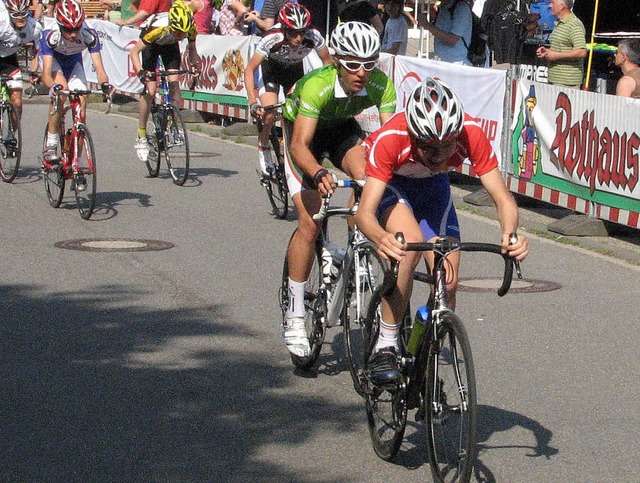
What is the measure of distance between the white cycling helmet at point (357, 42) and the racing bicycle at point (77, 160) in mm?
5704

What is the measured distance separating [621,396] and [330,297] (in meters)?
1.66

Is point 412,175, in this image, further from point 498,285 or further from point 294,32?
point 294,32

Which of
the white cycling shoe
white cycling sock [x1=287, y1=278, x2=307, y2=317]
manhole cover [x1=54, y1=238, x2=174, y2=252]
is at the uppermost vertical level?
white cycling sock [x1=287, y1=278, x2=307, y2=317]

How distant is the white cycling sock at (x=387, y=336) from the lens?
19.0 feet

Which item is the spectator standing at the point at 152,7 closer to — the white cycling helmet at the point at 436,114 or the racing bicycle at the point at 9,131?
the racing bicycle at the point at 9,131

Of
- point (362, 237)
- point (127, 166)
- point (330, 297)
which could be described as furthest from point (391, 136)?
point (127, 166)

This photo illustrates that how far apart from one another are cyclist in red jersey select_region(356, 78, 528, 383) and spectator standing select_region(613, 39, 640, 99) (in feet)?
24.2

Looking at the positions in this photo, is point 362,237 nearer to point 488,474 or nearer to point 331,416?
point 331,416

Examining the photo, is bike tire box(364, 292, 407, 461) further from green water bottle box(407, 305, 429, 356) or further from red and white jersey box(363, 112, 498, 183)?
red and white jersey box(363, 112, 498, 183)

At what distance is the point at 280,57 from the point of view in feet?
41.5

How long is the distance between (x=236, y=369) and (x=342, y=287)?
1.04 metres

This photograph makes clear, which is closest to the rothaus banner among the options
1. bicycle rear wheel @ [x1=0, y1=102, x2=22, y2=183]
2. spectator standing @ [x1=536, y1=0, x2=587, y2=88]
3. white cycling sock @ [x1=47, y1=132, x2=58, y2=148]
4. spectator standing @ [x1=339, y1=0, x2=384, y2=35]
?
spectator standing @ [x1=536, y1=0, x2=587, y2=88]

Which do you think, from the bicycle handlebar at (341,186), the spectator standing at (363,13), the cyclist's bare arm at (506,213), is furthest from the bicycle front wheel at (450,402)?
the spectator standing at (363,13)

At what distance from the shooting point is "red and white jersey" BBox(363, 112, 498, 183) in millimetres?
5641
